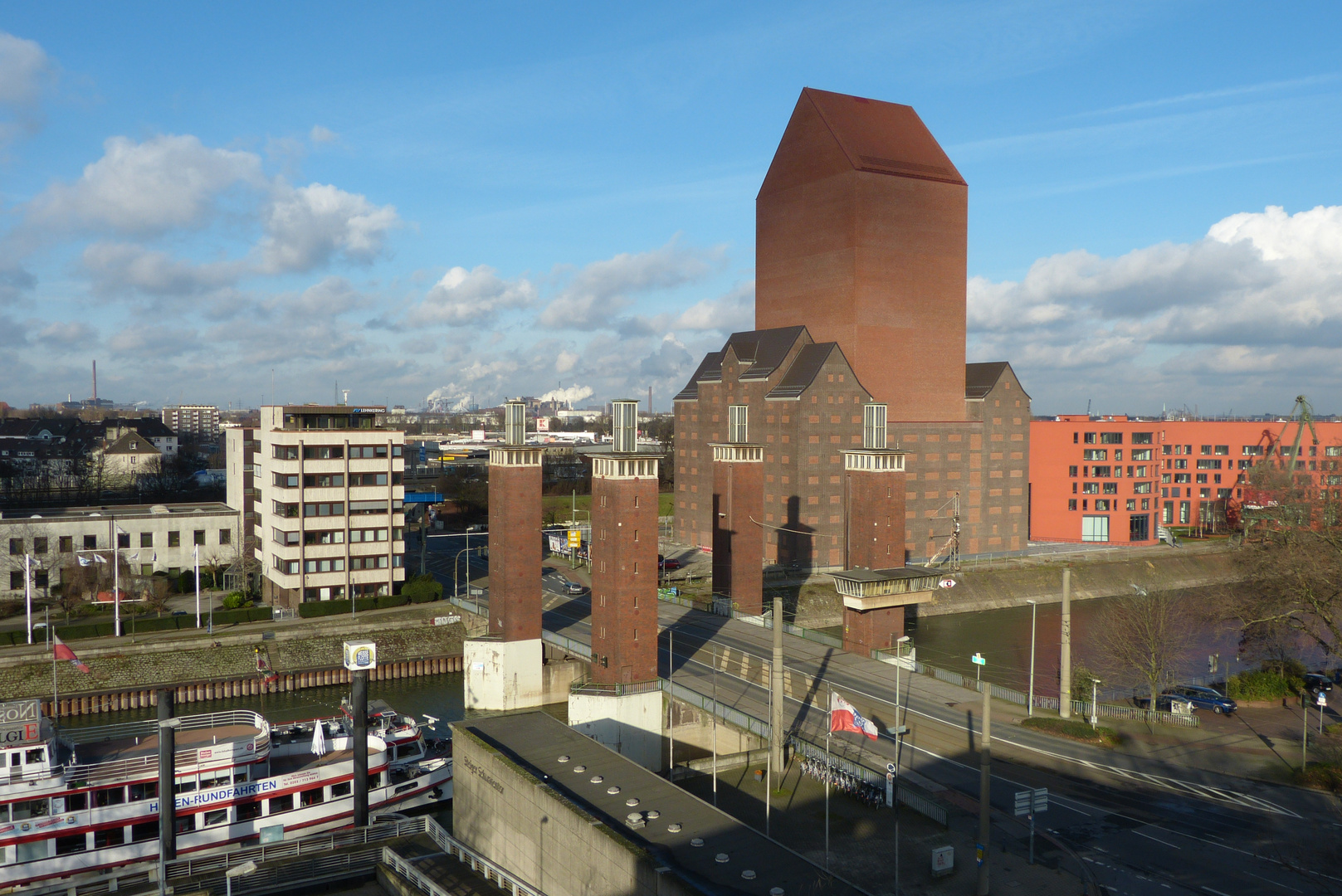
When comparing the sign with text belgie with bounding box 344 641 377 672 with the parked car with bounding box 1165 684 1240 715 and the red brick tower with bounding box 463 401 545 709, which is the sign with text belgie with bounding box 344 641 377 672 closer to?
the red brick tower with bounding box 463 401 545 709

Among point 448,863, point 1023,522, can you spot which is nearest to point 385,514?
point 448,863

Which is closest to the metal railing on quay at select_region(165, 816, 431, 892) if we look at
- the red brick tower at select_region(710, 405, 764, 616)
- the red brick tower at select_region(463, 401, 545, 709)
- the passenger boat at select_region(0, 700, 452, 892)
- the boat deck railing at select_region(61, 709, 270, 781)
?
the passenger boat at select_region(0, 700, 452, 892)

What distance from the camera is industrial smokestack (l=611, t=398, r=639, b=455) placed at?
54.3 metres

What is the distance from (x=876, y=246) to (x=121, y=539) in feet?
248

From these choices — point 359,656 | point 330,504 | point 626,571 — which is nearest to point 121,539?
point 330,504

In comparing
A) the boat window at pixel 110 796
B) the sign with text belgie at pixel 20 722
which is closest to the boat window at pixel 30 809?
the boat window at pixel 110 796

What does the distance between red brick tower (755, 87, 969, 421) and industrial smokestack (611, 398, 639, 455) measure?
156 feet

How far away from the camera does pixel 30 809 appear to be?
36438 millimetres

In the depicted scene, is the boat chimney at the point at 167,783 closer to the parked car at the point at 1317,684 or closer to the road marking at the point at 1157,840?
the road marking at the point at 1157,840

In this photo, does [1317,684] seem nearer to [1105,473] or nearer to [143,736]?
[1105,473]

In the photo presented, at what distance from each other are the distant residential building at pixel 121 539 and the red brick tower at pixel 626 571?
3889 cm

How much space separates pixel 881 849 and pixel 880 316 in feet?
237

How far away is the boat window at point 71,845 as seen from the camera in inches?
1447

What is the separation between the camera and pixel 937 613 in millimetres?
87562
